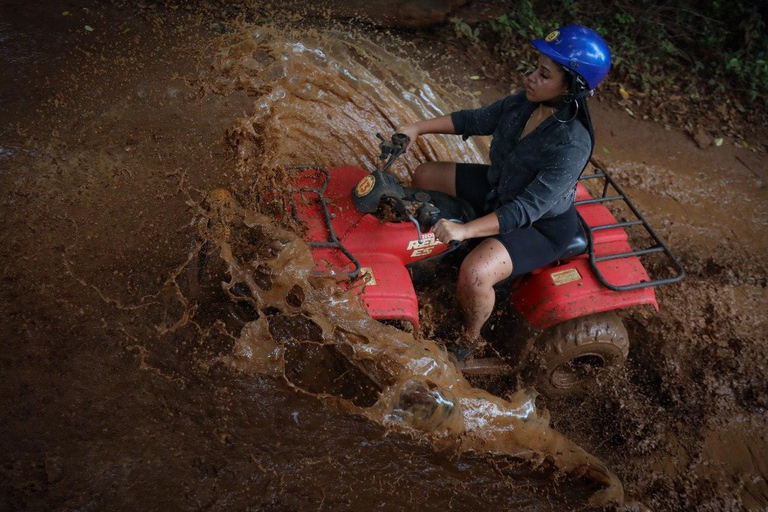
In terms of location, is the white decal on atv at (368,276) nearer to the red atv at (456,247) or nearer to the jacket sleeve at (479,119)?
the red atv at (456,247)

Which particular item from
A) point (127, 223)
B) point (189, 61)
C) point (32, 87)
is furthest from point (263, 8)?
point (127, 223)

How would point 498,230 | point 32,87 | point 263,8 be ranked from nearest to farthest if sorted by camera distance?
point 498,230 → point 32,87 → point 263,8

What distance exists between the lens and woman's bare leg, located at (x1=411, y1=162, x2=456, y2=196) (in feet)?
13.4

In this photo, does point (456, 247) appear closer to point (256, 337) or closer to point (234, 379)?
point (256, 337)

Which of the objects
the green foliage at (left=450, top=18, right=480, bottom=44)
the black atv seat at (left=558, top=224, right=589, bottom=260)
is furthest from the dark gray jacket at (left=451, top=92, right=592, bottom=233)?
the green foliage at (left=450, top=18, right=480, bottom=44)

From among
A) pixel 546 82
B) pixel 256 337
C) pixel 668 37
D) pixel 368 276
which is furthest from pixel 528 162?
pixel 668 37

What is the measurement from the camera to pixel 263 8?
6.40 metres

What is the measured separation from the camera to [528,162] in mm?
3484

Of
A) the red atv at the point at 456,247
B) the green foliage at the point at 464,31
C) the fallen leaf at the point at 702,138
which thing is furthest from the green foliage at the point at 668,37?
the red atv at the point at 456,247

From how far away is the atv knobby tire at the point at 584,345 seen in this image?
3.83m

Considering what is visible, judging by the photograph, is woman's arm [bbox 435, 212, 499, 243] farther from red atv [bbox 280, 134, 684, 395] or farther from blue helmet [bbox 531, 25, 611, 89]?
blue helmet [bbox 531, 25, 611, 89]

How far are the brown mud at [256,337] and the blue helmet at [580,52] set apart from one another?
5.44ft

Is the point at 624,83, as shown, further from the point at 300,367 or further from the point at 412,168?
the point at 300,367

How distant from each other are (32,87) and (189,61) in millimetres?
1327
